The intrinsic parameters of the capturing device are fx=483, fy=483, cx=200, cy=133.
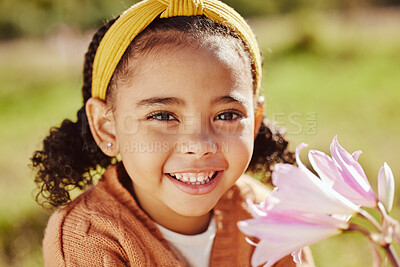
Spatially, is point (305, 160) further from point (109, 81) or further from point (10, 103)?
point (10, 103)

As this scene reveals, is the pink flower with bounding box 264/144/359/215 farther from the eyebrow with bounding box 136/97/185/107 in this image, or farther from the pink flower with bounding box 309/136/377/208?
the eyebrow with bounding box 136/97/185/107

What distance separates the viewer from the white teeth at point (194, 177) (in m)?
1.59

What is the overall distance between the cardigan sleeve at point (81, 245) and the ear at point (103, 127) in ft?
0.88

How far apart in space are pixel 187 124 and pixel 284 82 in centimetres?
461

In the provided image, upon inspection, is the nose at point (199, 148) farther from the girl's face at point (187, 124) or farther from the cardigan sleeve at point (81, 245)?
the cardigan sleeve at point (81, 245)

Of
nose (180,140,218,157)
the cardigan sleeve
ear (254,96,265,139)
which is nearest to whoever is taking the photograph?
nose (180,140,218,157)

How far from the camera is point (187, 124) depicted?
152cm

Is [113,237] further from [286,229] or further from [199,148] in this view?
[286,229]

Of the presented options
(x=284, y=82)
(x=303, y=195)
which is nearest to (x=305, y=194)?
(x=303, y=195)

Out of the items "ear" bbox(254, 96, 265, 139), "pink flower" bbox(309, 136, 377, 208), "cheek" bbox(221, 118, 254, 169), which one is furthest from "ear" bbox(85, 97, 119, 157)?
"pink flower" bbox(309, 136, 377, 208)

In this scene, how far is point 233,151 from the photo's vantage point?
1602mm

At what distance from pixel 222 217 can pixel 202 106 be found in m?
0.66

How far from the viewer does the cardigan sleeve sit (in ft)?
5.28

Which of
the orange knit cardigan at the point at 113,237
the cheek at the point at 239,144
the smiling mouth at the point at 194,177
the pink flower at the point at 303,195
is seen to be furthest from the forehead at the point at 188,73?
the pink flower at the point at 303,195
